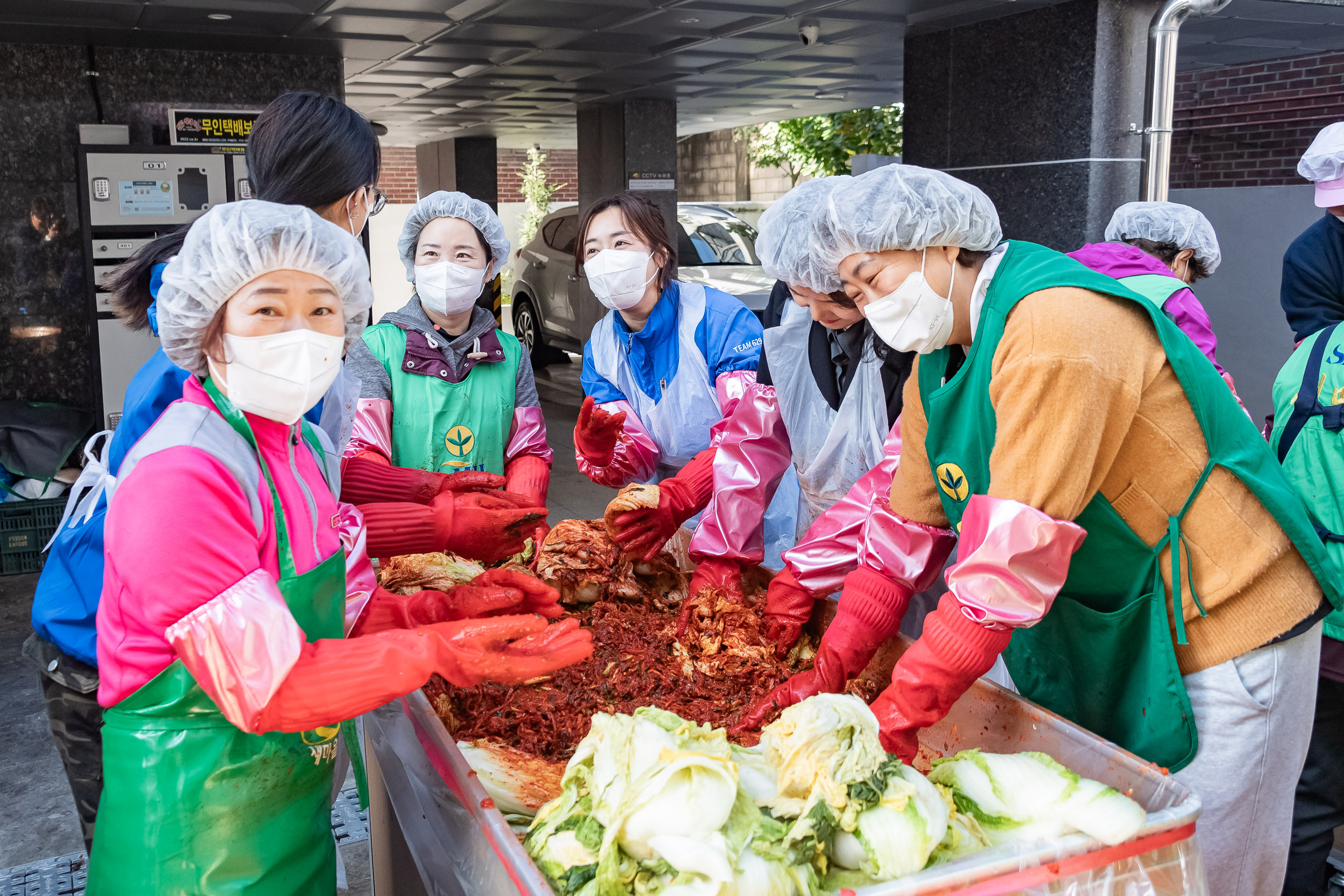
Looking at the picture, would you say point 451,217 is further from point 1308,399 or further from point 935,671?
point 1308,399

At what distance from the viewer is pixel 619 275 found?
3.41 m

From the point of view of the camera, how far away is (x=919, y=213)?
1850mm

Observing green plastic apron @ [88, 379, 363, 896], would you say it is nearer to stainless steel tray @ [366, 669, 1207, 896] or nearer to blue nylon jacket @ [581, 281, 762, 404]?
stainless steel tray @ [366, 669, 1207, 896]

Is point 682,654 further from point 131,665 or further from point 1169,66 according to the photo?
point 1169,66

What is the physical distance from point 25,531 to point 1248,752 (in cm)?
641

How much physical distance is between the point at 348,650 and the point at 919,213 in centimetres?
122

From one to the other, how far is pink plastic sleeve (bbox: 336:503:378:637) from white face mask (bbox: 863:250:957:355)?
3.83 ft

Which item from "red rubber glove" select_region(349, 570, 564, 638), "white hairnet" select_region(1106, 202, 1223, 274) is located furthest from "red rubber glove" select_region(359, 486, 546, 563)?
"white hairnet" select_region(1106, 202, 1223, 274)

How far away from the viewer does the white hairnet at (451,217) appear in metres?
3.40

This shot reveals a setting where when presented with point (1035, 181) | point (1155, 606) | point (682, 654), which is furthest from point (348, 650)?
point (1035, 181)

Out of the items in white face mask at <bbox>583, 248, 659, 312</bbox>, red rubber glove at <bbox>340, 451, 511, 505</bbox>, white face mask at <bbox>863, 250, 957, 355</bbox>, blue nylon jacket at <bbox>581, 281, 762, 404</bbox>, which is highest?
white face mask at <bbox>583, 248, 659, 312</bbox>

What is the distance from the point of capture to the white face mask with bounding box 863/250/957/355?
192 centimetres

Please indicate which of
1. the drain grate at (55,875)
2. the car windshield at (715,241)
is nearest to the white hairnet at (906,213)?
the drain grate at (55,875)

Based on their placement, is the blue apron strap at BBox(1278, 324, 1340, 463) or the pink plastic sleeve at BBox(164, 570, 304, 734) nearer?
the pink plastic sleeve at BBox(164, 570, 304, 734)
